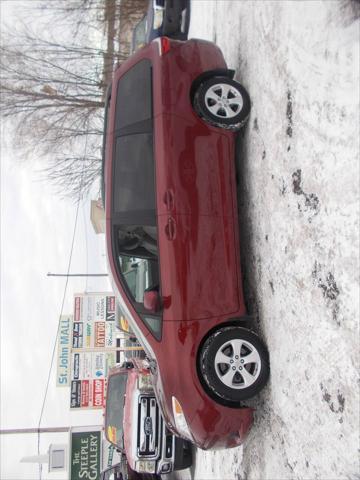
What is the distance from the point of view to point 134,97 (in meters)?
5.11

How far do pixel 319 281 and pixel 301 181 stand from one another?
34.0 inches

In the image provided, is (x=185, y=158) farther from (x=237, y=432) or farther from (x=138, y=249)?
(x=237, y=432)

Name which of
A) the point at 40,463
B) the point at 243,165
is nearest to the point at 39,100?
the point at 243,165

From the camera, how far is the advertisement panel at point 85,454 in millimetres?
11180

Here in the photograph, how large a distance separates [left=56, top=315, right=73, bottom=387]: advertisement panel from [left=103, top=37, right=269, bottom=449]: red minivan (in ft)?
30.8

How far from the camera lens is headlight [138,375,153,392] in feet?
22.8

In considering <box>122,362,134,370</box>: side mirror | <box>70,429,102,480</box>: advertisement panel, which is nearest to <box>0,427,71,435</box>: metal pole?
<box>70,429,102,480</box>: advertisement panel

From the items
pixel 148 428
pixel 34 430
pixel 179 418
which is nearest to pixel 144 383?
pixel 148 428

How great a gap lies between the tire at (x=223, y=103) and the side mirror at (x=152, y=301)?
1.96 m

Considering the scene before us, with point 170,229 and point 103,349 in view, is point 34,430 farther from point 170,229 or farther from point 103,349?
point 170,229

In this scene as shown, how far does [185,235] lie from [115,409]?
194 inches

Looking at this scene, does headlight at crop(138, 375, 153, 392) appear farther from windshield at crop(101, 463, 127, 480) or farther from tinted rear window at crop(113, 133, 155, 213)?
tinted rear window at crop(113, 133, 155, 213)

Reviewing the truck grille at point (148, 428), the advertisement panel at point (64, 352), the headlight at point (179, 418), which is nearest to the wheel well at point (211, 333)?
the headlight at point (179, 418)

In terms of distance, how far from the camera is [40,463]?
14258 mm
